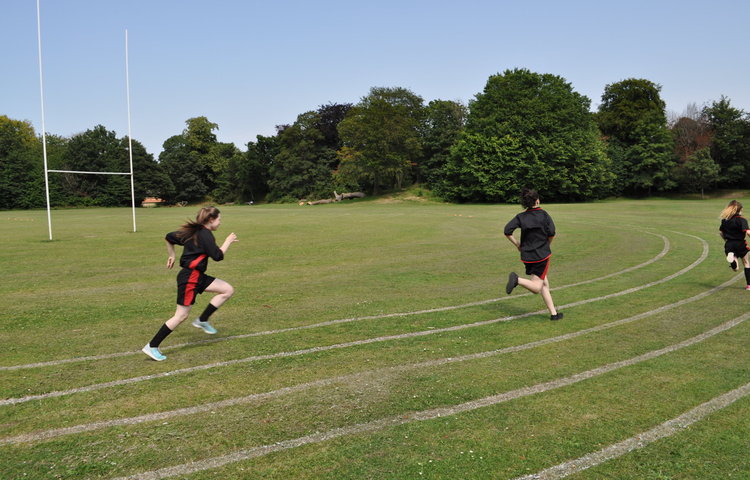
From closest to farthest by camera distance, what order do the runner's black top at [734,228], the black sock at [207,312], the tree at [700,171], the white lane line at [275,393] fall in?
the white lane line at [275,393]
the black sock at [207,312]
the runner's black top at [734,228]
the tree at [700,171]

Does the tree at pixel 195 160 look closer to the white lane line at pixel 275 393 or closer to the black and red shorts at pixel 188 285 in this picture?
the black and red shorts at pixel 188 285

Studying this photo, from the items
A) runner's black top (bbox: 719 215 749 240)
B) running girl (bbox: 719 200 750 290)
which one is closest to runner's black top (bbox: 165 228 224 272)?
running girl (bbox: 719 200 750 290)

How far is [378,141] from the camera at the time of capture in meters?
76.4

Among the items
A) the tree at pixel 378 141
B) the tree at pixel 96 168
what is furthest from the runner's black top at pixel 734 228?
the tree at pixel 96 168

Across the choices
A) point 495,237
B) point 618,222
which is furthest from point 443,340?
point 618,222

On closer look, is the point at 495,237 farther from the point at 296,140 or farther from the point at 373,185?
the point at 296,140

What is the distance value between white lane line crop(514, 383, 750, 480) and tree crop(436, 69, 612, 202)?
2356 inches

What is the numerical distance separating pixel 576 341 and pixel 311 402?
165 inches

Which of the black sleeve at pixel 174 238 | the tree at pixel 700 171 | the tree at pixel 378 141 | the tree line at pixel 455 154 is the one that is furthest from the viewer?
the tree at pixel 378 141

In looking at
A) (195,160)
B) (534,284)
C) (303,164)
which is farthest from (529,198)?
(195,160)

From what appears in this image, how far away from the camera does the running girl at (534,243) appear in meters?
8.49

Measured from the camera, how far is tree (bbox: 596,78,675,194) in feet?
216

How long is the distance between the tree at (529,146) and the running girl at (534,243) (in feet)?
186

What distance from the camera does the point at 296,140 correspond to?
292ft
